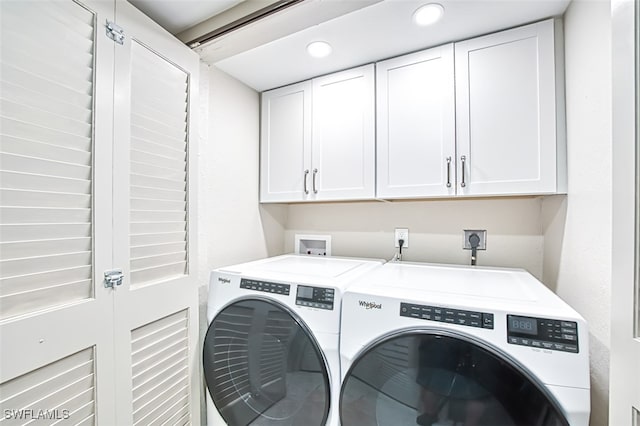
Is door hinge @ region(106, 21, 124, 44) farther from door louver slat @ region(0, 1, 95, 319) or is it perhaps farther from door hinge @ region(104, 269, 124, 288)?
door hinge @ region(104, 269, 124, 288)

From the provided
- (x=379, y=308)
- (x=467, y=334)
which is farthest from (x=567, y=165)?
(x=379, y=308)

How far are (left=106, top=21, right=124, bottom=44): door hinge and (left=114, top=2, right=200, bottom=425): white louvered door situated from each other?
0.02 metres

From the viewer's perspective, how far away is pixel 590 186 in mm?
942

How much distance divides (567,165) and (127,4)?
1856 mm

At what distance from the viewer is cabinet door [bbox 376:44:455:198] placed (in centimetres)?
134

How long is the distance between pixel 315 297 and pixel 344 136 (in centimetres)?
96

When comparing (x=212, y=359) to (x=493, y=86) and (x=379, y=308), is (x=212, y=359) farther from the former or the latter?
(x=493, y=86)

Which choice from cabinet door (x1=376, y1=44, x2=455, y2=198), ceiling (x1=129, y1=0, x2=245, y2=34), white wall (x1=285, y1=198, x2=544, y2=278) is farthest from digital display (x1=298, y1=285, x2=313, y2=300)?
ceiling (x1=129, y1=0, x2=245, y2=34)

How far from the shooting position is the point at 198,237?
140 cm

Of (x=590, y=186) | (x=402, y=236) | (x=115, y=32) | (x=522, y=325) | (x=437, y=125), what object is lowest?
(x=522, y=325)

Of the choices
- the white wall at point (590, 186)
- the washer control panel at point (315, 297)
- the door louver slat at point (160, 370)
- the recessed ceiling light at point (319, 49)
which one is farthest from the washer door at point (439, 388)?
the recessed ceiling light at point (319, 49)

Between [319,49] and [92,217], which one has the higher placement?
[319,49]

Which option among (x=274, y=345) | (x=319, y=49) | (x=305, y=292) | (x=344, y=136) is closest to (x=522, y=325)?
(x=305, y=292)

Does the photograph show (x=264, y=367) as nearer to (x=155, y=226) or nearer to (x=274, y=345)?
(x=274, y=345)
